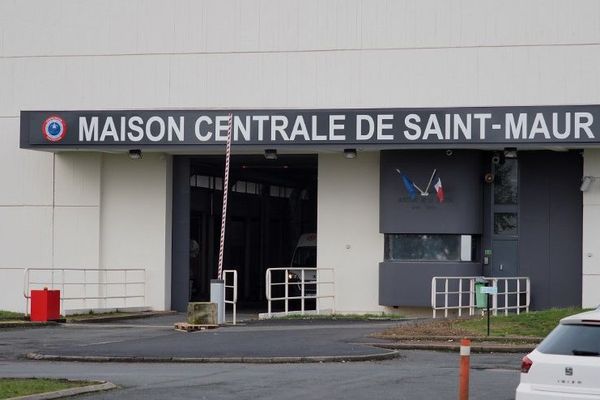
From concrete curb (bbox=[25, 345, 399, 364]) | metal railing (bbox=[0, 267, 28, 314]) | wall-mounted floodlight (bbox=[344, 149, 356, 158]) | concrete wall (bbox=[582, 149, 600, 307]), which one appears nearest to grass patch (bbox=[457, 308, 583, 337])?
concrete curb (bbox=[25, 345, 399, 364])

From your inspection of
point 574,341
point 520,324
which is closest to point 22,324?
point 520,324

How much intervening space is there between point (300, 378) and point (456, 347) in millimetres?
5888

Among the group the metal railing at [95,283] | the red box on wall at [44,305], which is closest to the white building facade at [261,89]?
the metal railing at [95,283]

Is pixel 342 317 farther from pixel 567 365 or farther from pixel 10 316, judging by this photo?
pixel 567 365

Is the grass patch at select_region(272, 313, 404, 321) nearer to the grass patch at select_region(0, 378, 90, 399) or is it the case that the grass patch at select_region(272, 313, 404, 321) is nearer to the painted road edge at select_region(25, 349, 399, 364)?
the painted road edge at select_region(25, 349, 399, 364)

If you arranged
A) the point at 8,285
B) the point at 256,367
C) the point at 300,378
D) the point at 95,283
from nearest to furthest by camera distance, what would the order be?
the point at 300,378
the point at 256,367
the point at 95,283
the point at 8,285

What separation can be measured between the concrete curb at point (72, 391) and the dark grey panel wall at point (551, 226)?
62.5 ft

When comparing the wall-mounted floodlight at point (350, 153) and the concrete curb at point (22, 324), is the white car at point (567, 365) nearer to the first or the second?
the concrete curb at point (22, 324)

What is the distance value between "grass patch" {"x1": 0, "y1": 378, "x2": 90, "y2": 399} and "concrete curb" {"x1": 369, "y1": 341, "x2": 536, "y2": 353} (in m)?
8.18

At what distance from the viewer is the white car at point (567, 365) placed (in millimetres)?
12109

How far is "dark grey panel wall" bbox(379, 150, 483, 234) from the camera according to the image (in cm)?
3350

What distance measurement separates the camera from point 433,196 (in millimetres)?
33688

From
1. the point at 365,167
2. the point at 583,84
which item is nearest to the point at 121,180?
the point at 365,167

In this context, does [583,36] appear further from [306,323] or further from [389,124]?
[306,323]
